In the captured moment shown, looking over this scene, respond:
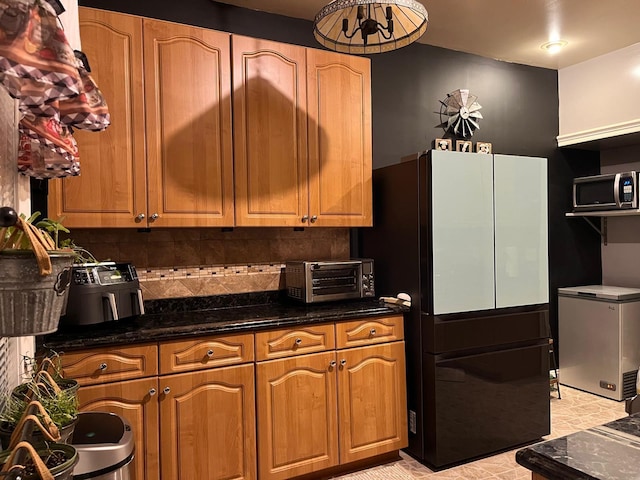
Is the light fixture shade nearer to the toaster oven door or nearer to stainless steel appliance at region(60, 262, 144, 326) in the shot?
the toaster oven door

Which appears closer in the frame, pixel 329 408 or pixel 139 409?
pixel 139 409

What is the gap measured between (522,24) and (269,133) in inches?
79.1

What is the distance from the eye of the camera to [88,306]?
2.13m

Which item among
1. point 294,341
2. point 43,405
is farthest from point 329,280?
point 43,405

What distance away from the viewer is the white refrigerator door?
Result: 8.97 ft

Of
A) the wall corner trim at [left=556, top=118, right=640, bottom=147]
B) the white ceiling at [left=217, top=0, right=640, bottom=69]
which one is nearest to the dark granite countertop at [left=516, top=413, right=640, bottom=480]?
the white ceiling at [left=217, top=0, right=640, bottom=69]

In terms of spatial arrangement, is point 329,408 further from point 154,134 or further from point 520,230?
point 154,134

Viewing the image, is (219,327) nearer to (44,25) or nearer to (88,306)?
(88,306)

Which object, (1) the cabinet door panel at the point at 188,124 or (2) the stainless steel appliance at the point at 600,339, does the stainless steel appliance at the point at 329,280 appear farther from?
(2) the stainless steel appliance at the point at 600,339

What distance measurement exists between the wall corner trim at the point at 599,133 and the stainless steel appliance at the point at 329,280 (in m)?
2.36

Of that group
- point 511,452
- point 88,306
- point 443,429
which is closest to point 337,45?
point 88,306

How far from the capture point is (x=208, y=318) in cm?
256

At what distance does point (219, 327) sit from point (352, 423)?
3.21 ft

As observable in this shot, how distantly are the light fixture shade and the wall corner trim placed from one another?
Result: 2.43 meters
